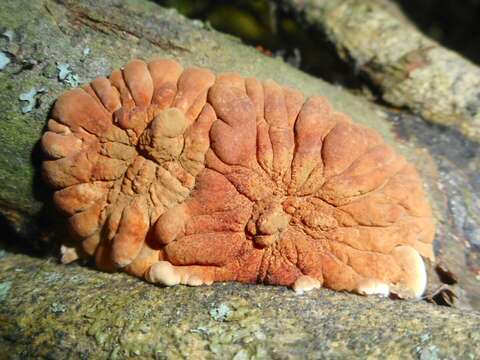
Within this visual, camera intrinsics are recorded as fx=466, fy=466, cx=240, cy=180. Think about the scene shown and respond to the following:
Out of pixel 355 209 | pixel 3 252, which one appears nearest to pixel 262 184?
pixel 355 209

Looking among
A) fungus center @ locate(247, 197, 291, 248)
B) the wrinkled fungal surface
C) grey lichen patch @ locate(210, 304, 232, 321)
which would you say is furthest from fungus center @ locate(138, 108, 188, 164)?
grey lichen patch @ locate(210, 304, 232, 321)

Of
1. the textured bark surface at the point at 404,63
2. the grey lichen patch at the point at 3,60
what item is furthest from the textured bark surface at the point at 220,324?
the textured bark surface at the point at 404,63

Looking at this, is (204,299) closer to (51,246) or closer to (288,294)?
(288,294)

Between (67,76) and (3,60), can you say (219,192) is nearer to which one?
(67,76)

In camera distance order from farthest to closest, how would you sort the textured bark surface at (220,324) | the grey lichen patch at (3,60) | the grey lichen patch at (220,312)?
the grey lichen patch at (3,60) → the grey lichen patch at (220,312) → the textured bark surface at (220,324)

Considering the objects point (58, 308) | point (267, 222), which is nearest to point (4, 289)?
point (58, 308)

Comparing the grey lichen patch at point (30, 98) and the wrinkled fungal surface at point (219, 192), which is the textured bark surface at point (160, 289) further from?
the wrinkled fungal surface at point (219, 192)
